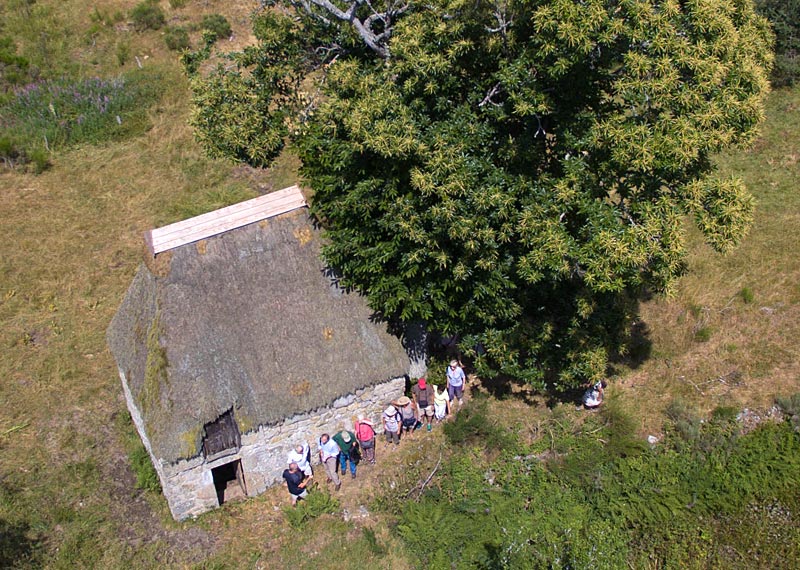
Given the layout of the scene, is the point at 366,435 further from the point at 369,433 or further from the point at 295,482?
the point at 295,482

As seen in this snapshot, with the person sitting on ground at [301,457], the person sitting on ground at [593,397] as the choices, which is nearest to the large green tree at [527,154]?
the person sitting on ground at [593,397]

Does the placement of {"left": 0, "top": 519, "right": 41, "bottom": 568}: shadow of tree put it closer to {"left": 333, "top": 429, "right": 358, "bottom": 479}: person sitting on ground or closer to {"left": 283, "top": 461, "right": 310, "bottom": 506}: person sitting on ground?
{"left": 283, "top": 461, "right": 310, "bottom": 506}: person sitting on ground

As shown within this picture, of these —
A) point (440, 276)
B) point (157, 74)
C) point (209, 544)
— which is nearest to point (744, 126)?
point (440, 276)

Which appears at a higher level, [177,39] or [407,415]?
[407,415]

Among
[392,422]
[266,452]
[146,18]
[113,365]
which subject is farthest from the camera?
[146,18]


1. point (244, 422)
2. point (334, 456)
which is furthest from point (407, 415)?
point (244, 422)

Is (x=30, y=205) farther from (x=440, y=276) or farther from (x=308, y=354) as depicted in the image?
(x=440, y=276)
